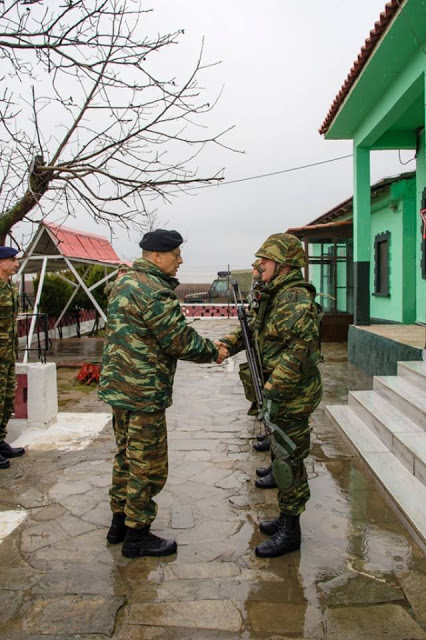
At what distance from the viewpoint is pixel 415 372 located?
536cm

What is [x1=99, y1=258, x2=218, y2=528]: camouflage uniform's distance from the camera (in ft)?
9.50

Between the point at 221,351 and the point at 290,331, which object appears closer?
the point at 290,331

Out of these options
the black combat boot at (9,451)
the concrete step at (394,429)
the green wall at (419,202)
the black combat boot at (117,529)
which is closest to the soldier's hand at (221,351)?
the black combat boot at (117,529)

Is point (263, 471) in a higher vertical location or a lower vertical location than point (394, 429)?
lower

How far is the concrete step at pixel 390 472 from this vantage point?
3346 mm

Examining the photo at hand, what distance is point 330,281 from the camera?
1300cm

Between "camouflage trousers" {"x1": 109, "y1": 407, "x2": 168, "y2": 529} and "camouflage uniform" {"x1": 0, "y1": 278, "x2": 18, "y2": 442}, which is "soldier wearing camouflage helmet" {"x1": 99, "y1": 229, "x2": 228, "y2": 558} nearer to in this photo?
"camouflage trousers" {"x1": 109, "y1": 407, "x2": 168, "y2": 529}

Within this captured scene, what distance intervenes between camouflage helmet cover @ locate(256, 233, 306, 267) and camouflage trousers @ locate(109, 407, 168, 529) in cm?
110

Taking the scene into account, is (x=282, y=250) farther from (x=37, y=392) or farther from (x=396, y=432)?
(x=37, y=392)

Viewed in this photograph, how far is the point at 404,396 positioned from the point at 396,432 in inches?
26.4

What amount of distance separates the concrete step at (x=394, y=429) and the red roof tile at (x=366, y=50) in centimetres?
397

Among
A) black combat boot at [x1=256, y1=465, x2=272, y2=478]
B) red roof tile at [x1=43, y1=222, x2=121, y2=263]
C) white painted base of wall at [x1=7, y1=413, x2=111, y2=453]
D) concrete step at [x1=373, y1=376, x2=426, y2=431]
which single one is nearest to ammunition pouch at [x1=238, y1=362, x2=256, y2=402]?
black combat boot at [x1=256, y1=465, x2=272, y2=478]

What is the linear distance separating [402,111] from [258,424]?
17.2 ft

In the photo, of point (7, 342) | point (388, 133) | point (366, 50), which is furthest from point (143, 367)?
point (388, 133)
